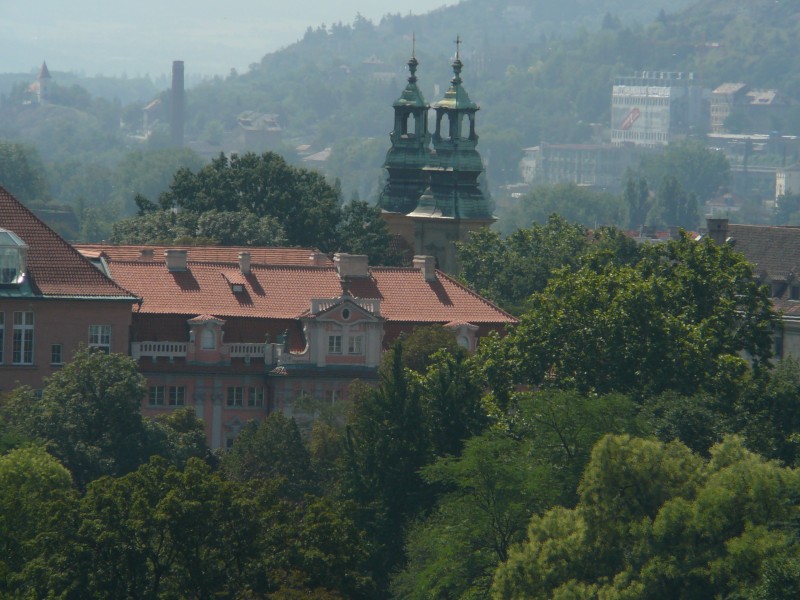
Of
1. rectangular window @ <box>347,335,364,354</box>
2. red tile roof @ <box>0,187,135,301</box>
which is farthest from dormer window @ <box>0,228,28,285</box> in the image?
rectangular window @ <box>347,335,364,354</box>

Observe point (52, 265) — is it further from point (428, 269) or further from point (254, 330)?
point (428, 269)

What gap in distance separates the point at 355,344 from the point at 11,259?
10.5 metres

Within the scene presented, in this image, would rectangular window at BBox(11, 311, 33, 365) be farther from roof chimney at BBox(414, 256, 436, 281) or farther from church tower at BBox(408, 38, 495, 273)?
church tower at BBox(408, 38, 495, 273)

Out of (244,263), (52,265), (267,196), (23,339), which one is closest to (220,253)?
(244,263)

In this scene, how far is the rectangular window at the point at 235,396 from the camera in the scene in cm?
9356

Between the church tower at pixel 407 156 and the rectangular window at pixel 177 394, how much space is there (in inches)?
2292

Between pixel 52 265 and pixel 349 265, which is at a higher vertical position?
pixel 349 265

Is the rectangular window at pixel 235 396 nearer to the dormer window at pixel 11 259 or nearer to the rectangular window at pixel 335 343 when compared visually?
the rectangular window at pixel 335 343

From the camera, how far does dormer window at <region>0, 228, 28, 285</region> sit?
296 ft

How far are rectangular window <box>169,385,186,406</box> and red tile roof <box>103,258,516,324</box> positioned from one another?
2.28 meters

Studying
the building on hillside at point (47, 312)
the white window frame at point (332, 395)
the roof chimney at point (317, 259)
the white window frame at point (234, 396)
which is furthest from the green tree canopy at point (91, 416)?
the roof chimney at point (317, 259)

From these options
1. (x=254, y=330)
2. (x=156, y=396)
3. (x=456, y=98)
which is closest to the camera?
(x=156, y=396)

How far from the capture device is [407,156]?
154 meters

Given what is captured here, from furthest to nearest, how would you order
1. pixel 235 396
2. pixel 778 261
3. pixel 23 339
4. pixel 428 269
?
pixel 778 261 → pixel 428 269 → pixel 235 396 → pixel 23 339
